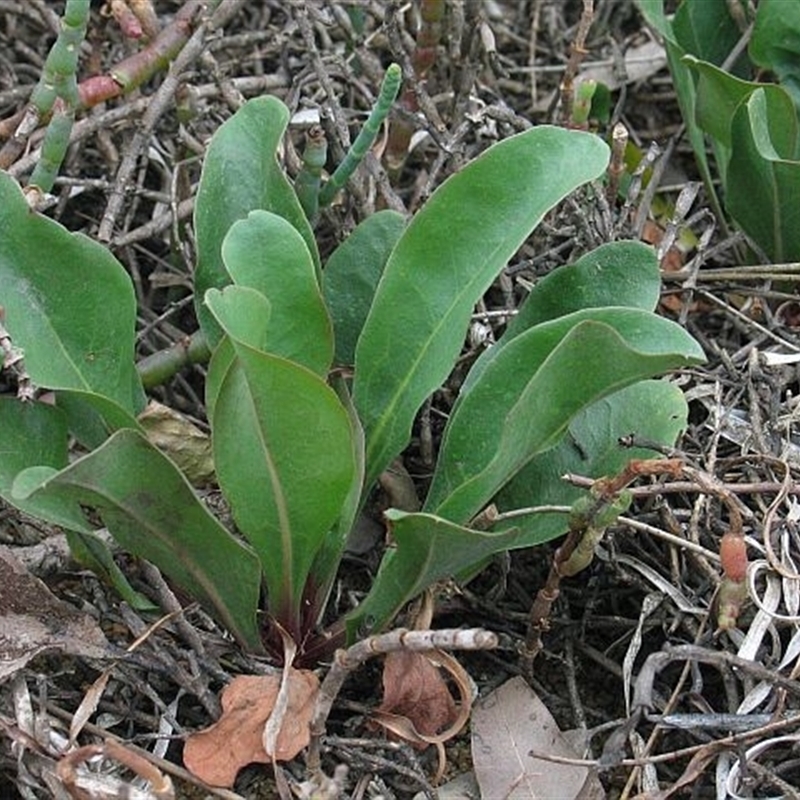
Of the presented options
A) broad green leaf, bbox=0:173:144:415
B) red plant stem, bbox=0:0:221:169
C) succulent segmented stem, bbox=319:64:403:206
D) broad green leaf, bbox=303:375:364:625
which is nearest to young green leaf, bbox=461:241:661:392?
broad green leaf, bbox=303:375:364:625

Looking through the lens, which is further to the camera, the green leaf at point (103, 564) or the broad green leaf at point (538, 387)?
the green leaf at point (103, 564)

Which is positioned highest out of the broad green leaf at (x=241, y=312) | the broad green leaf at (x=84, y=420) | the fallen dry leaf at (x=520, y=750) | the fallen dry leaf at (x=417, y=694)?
the broad green leaf at (x=241, y=312)

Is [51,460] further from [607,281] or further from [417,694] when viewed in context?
[607,281]

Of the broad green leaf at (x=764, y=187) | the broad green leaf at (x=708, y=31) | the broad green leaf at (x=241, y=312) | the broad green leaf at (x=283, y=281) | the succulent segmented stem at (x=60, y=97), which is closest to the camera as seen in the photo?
the broad green leaf at (x=241, y=312)

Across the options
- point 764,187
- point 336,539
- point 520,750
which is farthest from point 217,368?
point 764,187

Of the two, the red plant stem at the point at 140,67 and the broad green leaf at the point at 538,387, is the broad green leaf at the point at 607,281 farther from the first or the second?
the red plant stem at the point at 140,67

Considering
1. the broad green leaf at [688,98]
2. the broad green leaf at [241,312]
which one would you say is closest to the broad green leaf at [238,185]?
the broad green leaf at [241,312]

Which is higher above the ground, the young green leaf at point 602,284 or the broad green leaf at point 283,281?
the broad green leaf at point 283,281
